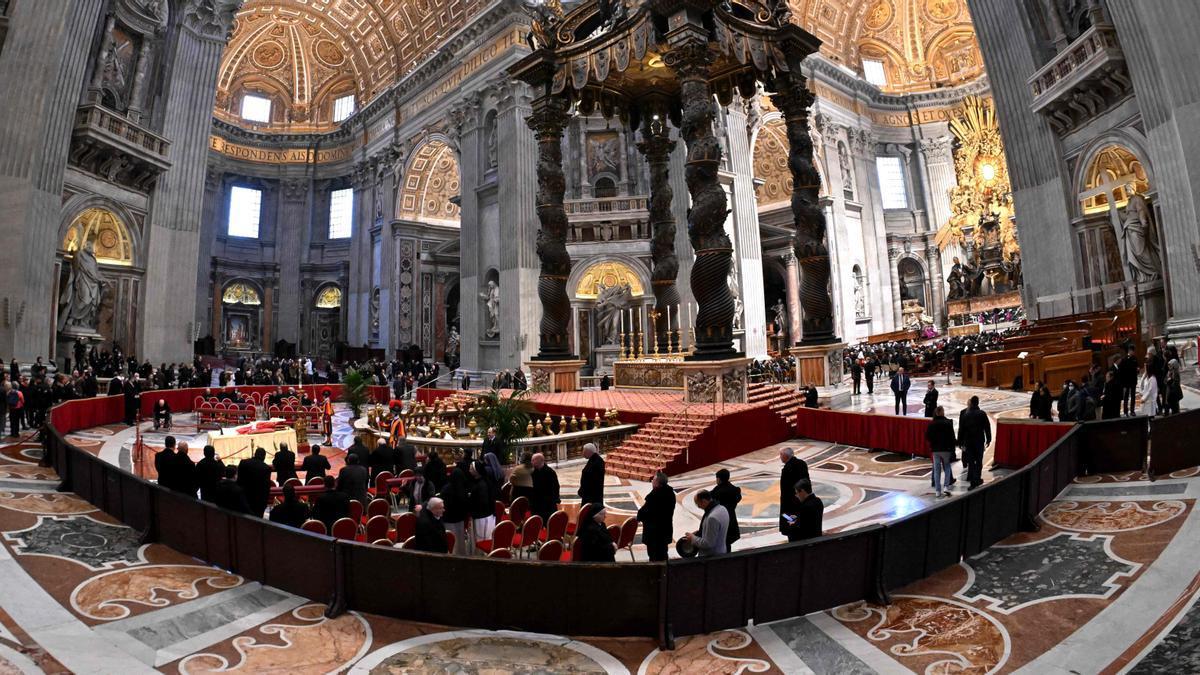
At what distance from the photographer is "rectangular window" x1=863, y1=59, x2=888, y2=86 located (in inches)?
1335

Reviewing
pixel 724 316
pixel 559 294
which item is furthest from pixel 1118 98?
pixel 559 294

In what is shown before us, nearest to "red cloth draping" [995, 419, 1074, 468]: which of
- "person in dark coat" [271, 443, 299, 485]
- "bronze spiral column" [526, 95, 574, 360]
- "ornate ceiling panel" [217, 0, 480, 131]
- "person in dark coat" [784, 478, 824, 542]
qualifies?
"person in dark coat" [784, 478, 824, 542]

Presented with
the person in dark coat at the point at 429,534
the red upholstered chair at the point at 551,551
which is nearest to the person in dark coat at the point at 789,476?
the red upholstered chair at the point at 551,551

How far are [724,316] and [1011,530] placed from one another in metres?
6.00

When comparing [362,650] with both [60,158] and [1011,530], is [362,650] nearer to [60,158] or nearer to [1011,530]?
[1011,530]

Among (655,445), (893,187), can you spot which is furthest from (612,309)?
(893,187)

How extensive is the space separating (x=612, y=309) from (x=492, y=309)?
4.76m

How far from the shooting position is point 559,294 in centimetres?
1291

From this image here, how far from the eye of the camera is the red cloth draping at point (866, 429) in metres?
8.80

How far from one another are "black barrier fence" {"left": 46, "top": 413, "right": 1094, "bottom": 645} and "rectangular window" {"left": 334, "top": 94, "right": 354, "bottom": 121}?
119ft

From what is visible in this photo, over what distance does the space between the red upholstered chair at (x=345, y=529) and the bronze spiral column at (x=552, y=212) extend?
8.23 m

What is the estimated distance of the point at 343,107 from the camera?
1409 inches

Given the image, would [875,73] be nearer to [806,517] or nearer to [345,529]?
[806,517]

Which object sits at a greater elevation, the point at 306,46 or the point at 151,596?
the point at 306,46
